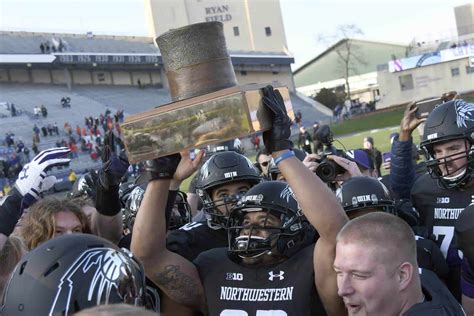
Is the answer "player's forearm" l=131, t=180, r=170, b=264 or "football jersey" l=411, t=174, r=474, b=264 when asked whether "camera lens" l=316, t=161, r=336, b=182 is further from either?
"player's forearm" l=131, t=180, r=170, b=264

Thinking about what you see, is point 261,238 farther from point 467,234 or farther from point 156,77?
point 156,77

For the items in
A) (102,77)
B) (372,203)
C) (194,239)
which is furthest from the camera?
(102,77)

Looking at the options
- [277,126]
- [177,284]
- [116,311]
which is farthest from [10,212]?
[116,311]

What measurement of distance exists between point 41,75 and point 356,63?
111 ft

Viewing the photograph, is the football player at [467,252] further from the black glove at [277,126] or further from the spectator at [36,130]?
the spectator at [36,130]

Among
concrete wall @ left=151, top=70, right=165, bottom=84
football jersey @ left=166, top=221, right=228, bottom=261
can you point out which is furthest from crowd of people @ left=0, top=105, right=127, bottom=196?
football jersey @ left=166, top=221, right=228, bottom=261

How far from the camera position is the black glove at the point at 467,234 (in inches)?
104

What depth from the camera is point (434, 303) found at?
2.14 m

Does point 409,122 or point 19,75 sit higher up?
point 19,75

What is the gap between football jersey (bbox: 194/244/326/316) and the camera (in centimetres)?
261

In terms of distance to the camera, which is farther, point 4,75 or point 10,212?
point 4,75

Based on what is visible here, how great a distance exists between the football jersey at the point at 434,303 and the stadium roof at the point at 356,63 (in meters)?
58.6

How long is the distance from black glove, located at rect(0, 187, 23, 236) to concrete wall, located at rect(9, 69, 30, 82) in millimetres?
39012

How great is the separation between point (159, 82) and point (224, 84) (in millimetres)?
44607
